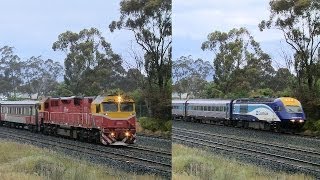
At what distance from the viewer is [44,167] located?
482cm

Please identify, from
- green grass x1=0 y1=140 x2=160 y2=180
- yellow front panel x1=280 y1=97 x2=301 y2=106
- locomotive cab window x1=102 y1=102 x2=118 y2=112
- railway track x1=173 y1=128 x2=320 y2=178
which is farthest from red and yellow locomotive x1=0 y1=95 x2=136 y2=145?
yellow front panel x1=280 y1=97 x2=301 y2=106

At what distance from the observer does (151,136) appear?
5031 mm

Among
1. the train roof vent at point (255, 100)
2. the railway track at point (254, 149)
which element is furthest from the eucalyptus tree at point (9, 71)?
the train roof vent at point (255, 100)

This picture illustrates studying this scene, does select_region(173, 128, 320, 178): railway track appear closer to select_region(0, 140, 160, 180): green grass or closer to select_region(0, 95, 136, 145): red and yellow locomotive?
select_region(0, 95, 136, 145): red and yellow locomotive

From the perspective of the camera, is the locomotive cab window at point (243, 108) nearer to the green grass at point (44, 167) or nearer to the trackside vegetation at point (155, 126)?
the trackside vegetation at point (155, 126)

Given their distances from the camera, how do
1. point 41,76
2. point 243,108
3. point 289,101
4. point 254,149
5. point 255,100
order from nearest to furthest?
point 289,101, point 41,76, point 254,149, point 255,100, point 243,108

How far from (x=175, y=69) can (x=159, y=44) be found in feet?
1.14

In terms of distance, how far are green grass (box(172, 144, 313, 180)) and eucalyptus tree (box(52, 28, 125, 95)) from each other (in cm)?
114

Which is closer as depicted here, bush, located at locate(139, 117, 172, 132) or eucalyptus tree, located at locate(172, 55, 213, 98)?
bush, located at locate(139, 117, 172, 132)

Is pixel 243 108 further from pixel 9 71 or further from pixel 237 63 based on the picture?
pixel 9 71

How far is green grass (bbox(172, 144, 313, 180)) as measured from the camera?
5.06 meters

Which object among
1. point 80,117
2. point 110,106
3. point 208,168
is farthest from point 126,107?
point 208,168

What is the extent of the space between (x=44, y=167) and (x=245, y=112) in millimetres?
2531

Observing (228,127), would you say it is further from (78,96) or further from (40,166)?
(40,166)
